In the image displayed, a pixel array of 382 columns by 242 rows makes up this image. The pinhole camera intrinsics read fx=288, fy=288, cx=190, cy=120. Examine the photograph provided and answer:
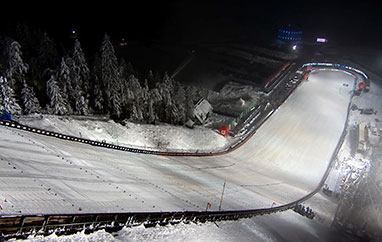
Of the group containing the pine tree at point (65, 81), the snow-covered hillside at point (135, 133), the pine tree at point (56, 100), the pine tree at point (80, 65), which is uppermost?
the pine tree at point (80, 65)

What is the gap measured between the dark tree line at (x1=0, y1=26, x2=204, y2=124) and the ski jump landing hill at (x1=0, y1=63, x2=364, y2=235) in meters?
9.96

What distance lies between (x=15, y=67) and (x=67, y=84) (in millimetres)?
5489

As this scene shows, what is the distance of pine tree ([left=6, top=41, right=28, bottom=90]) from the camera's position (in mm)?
30359

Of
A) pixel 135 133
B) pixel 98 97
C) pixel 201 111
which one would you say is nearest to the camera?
pixel 98 97

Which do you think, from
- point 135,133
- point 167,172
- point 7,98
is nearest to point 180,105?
point 135,133

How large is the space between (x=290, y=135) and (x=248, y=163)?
12.2m

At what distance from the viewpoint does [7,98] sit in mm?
27766

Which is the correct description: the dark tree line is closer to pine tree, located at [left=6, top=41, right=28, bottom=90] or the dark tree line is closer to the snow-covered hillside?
pine tree, located at [left=6, top=41, right=28, bottom=90]

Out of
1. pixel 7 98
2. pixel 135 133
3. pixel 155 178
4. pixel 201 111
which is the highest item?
pixel 201 111

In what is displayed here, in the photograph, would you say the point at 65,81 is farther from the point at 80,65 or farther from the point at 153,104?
the point at 153,104

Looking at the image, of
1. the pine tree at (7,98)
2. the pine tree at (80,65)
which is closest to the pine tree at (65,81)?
the pine tree at (80,65)

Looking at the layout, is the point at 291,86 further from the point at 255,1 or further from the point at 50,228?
the point at 255,1

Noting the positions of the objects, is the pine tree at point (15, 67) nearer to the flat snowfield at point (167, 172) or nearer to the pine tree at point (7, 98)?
the pine tree at point (7, 98)

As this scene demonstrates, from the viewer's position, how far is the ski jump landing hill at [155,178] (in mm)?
13664
